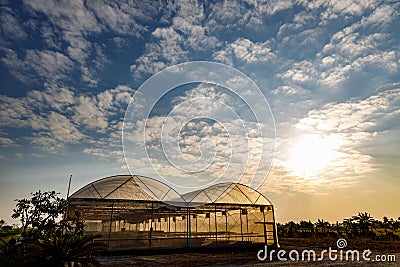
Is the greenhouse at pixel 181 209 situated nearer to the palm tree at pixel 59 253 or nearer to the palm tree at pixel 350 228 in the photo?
the palm tree at pixel 59 253

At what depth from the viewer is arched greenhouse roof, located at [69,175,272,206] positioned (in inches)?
930

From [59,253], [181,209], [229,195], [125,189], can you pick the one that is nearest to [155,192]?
[181,209]

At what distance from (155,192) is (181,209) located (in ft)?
8.63

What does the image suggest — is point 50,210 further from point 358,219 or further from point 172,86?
point 358,219

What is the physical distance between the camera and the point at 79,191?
2378 cm

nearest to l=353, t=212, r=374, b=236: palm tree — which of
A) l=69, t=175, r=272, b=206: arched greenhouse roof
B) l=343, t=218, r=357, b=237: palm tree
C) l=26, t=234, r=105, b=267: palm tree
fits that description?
l=343, t=218, r=357, b=237: palm tree

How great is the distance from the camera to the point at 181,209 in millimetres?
26250

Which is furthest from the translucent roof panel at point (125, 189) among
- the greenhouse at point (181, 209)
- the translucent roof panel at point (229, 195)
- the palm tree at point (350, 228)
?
the palm tree at point (350, 228)

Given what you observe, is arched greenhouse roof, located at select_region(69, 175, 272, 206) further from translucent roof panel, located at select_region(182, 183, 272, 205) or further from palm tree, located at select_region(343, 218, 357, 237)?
palm tree, located at select_region(343, 218, 357, 237)

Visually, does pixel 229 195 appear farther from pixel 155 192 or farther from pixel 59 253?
pixel 59 253

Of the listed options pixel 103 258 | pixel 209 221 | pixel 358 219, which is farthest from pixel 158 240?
pixel 358 219

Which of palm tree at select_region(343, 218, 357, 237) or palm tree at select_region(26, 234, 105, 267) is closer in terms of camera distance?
palm tree at select_region(26, 234, 105, 267)

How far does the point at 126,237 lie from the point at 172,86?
13.2m

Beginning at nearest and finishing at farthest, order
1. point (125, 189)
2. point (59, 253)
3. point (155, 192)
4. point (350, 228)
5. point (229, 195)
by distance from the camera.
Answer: point (59, 253)
point (125, 189)
point (155, 192)
point (229, 195)
point (350, 228)
